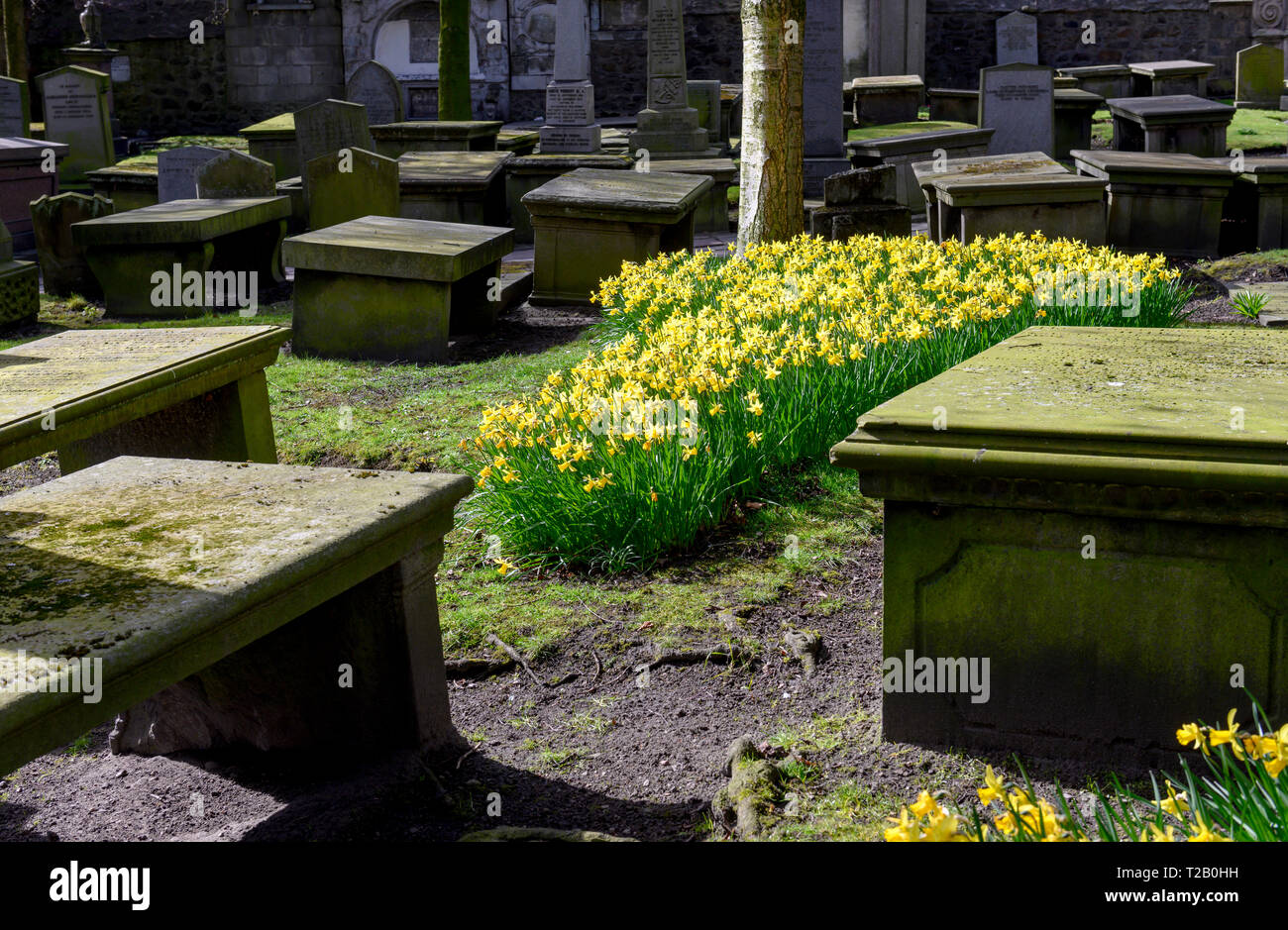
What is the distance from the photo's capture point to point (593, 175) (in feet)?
35.1

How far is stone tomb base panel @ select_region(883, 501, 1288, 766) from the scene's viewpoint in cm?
275

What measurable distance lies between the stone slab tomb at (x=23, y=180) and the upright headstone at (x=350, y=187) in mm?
4439

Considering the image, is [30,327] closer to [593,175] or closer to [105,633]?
[593,175]

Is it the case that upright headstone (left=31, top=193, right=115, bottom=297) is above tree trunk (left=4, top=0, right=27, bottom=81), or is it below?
below

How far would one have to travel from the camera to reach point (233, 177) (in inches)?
484

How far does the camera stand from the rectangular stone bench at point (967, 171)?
398 inches

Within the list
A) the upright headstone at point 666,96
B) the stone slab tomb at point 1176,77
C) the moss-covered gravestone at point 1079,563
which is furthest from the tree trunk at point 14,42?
the moss-covered gravestone at point 1079,563

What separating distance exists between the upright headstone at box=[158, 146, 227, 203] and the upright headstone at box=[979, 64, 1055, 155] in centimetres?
1074

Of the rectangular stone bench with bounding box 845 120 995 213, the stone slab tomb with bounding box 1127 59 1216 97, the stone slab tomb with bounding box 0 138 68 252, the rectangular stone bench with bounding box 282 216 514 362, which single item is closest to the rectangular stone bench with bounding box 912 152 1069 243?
the rectangular stone bench with bounding box 282 216 514 362

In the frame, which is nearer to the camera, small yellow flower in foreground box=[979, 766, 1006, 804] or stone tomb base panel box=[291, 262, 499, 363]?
small yellow flower in foreground box=[979, 766, 1006, 804]

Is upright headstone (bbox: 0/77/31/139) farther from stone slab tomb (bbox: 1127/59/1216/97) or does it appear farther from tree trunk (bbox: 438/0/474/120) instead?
stone slab tomb (bbox: 1127/59/1216/97)

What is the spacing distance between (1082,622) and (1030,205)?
23.8 ft
